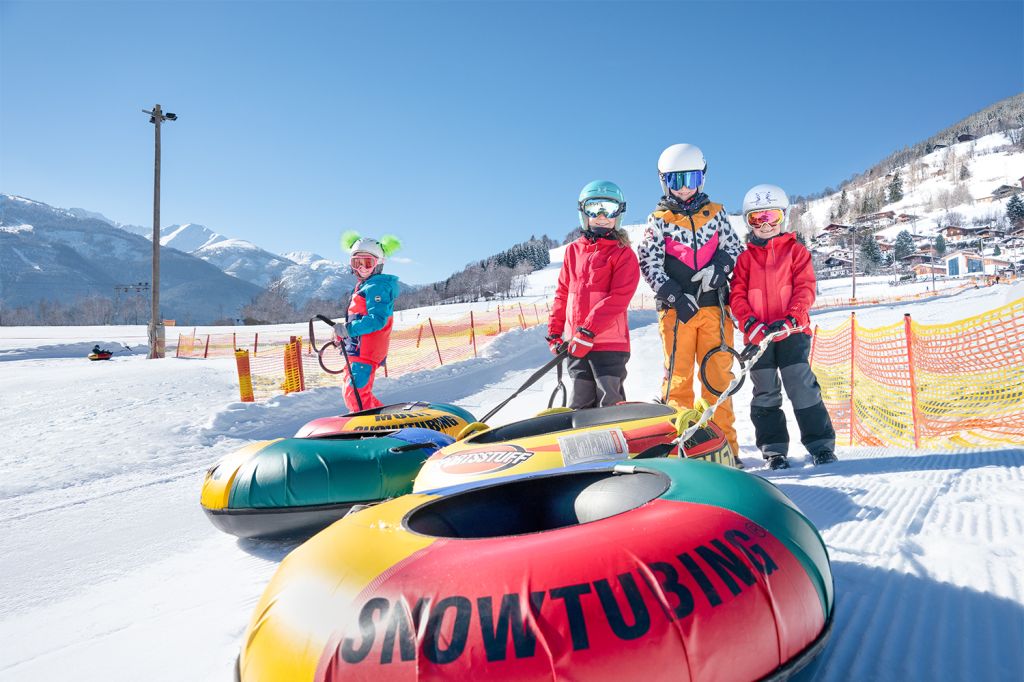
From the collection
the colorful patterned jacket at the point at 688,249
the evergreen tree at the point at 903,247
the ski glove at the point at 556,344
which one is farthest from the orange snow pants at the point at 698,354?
the evergreen tree at the point at 903,247

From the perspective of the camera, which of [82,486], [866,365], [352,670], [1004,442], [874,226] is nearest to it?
[352,670]

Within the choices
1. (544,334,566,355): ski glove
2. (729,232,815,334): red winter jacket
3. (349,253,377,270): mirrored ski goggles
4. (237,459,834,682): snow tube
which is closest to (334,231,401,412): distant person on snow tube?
(349,253,377,270): mirrored ski goggles

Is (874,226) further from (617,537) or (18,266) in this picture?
(18,266)

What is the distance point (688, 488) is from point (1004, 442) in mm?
4120

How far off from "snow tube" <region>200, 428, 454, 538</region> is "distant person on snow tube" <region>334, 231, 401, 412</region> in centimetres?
236

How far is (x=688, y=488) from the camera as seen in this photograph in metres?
1.71

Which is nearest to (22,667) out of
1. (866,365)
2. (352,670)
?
(352,670)

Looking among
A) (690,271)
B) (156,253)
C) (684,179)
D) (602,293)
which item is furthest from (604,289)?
(156,253)

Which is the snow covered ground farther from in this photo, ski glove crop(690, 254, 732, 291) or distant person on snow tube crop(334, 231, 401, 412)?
distant person on snow tube crop(334, 231, 401, 412)

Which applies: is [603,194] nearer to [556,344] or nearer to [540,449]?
[556,344]

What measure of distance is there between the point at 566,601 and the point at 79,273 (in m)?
207

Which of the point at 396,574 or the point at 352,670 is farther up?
the point at 396,574

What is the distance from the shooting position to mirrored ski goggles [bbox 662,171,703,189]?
14.6ft

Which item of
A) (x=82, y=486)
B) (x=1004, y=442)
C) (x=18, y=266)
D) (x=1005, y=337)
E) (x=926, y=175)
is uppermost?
(x=926, y=175)
